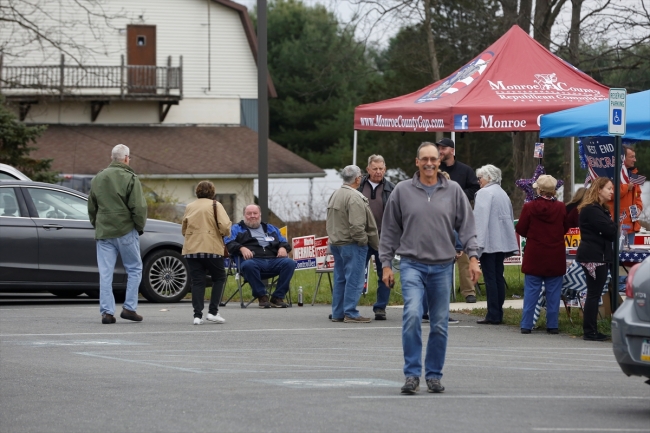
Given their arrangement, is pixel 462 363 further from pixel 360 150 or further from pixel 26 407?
pixel 360 150

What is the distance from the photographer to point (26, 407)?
819cm

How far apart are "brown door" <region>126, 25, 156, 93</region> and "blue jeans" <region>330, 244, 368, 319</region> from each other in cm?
2726

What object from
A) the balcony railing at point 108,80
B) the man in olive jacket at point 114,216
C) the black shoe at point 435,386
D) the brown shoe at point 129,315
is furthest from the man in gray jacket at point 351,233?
the balcony railing at point 108,80

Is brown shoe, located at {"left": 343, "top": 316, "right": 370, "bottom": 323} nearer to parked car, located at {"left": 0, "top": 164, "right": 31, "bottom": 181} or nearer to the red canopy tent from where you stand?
the red canopy tent

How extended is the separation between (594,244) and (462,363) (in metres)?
2.53

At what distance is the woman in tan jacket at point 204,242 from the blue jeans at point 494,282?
302cm

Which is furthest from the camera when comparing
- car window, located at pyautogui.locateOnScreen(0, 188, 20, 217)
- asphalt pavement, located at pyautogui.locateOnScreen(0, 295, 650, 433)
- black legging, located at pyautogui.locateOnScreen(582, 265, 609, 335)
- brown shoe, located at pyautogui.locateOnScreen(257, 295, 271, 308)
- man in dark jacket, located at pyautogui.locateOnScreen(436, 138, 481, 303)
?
brown shoe, located at pyautogui.locateOnScreen(257, 295, 271, 308)

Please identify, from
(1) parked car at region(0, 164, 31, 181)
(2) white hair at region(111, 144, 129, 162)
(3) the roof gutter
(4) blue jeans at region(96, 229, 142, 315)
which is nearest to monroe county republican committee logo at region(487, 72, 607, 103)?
(2) white hair at region(111, 144, 129, 162)

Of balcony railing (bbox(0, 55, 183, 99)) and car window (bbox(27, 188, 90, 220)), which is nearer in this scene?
car window (bbox(27, 188, 90, 220))

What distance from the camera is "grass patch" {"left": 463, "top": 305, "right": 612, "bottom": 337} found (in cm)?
1283

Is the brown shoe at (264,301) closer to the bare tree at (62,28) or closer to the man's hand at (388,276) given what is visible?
the man's hand at (388,276)

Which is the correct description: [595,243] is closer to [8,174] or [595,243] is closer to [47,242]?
[47,242]

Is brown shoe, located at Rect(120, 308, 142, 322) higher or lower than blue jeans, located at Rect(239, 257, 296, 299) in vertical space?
lower

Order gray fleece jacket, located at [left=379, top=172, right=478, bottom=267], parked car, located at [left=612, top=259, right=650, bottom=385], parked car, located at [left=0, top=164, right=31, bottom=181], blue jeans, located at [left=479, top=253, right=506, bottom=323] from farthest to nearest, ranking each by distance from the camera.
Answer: parked car, located at [left=0, top=164, right=31, bottom=181] < blue jeans, located at [left=479, top=253, right=506, bottom=323] < gray fleece jacket, located at [left=379, top=172, right=478, bottom=267] < parked car, located at [left=612, top=259, right=650, bottom=385]
